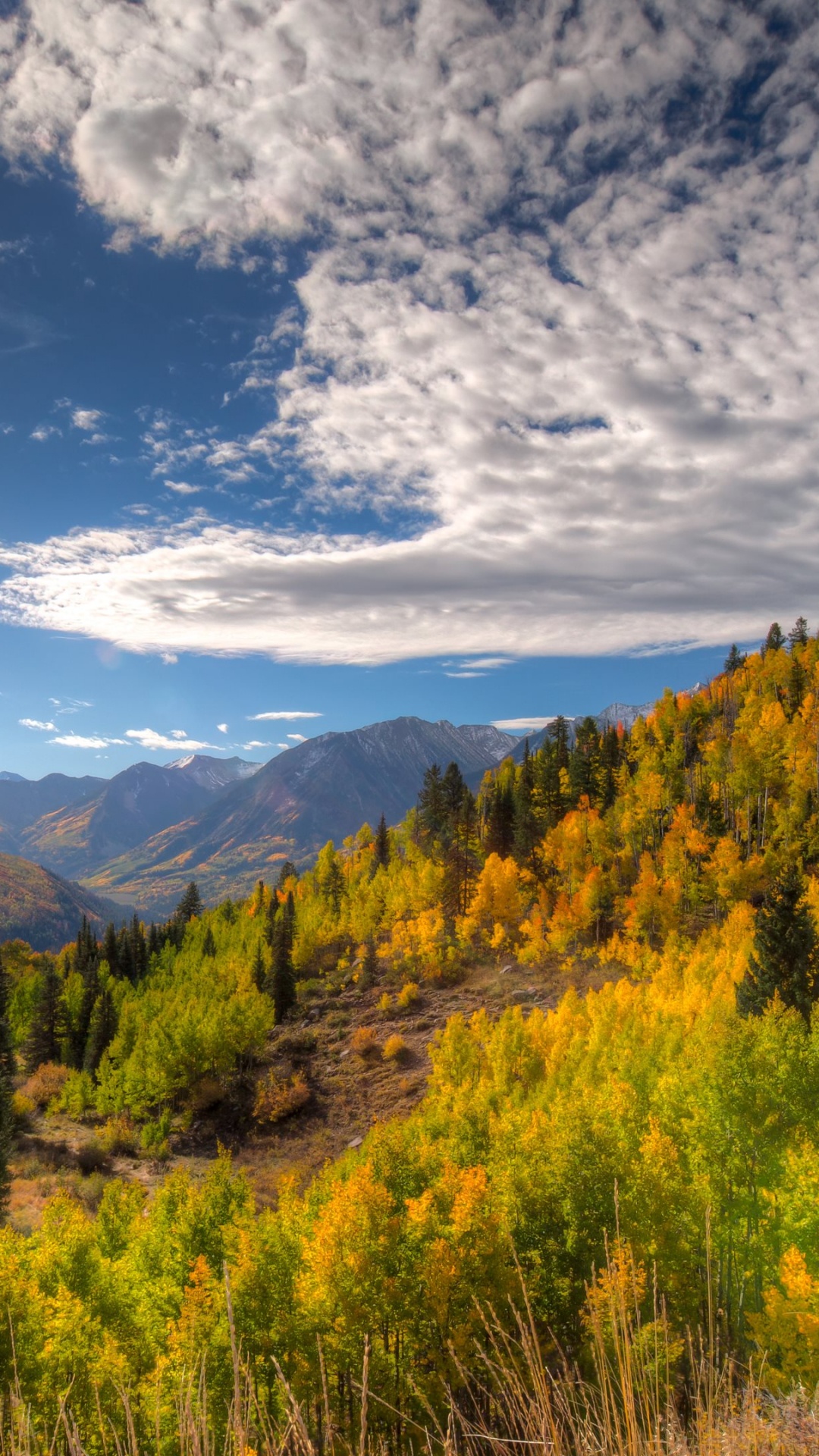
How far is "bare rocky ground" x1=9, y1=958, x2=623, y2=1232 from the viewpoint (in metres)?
46.2

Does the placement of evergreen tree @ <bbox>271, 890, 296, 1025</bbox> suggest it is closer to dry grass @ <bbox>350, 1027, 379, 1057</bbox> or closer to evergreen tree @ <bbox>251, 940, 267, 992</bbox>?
evergreen tree @ <bbox>251, 940, 267, 992</bbox>

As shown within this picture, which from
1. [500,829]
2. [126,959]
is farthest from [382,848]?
[126,959]

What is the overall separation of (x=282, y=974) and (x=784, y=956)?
5469cm

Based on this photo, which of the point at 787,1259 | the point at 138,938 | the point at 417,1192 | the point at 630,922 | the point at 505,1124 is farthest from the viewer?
the point at 138,938

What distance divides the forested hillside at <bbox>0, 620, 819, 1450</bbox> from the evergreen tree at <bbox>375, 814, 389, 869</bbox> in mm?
9463

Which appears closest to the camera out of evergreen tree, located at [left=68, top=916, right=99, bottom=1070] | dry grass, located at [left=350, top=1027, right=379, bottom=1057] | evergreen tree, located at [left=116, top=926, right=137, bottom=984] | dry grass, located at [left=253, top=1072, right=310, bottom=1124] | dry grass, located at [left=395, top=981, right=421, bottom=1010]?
dry grass, located at [left=253, top=1072, right=310, bottom=1124]

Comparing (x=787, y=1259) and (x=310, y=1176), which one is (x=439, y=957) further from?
(x=787, y=1259)

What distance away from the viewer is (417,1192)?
78.8 feet

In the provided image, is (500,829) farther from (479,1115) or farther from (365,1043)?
(479,1115)

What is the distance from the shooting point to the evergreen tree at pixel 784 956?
1329 inches

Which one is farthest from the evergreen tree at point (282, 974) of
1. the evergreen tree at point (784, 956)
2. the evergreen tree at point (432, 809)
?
the evergreen tree at point (784, 956)

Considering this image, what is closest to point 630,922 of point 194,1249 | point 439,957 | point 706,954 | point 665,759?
point 706,954

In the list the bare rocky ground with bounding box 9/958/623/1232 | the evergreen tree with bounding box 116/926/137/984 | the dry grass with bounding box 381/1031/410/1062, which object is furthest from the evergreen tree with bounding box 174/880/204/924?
the dry grass with bounding box 381/1031/410/1062

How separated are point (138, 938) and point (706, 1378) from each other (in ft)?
326
